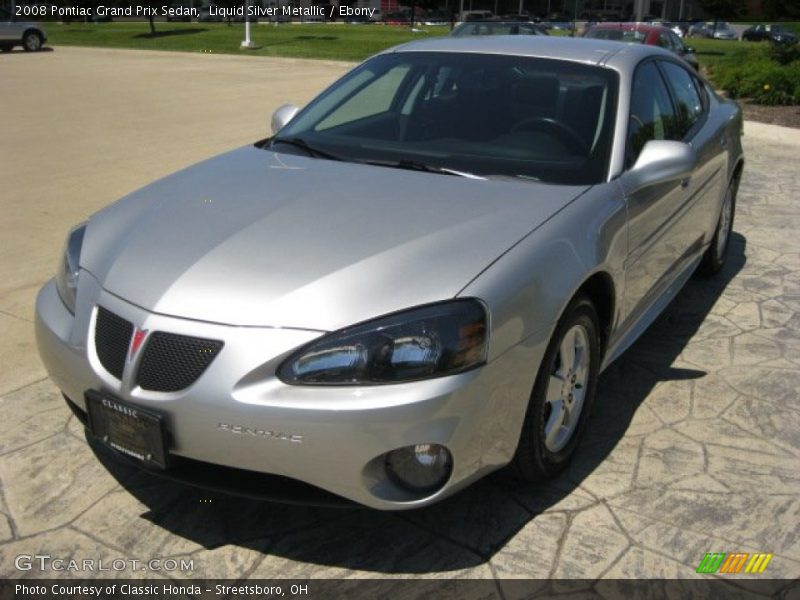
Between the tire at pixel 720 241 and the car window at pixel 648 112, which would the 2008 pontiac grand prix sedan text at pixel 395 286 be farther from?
the tire at pixel 720 241

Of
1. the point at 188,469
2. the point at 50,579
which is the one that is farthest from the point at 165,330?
the point at 50,579

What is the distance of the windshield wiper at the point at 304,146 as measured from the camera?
3.72 m

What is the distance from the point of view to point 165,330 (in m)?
2.54

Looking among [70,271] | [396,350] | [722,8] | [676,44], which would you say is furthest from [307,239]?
[722,8]

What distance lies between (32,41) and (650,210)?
30739mm

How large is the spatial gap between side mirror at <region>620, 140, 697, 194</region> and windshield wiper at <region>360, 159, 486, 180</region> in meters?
0.64

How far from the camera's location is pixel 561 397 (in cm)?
311

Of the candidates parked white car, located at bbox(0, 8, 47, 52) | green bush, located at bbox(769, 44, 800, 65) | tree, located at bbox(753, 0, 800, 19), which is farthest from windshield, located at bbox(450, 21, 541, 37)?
tree, located at bbox(753, 0, 800, 19)

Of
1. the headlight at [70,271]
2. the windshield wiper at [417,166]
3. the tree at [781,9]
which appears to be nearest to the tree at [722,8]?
the tree at [781,9]

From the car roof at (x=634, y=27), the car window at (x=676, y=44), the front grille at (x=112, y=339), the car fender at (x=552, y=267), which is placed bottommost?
the front grille at (x=112, y=339)

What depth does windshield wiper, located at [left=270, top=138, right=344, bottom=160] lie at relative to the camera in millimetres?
3722

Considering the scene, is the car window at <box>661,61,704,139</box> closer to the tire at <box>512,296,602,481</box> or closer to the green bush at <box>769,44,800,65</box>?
the tire at <box>512,296,602,481</box>

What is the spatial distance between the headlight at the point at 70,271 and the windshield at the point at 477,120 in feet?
3.46

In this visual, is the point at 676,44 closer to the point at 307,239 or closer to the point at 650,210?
the point at 650,210
